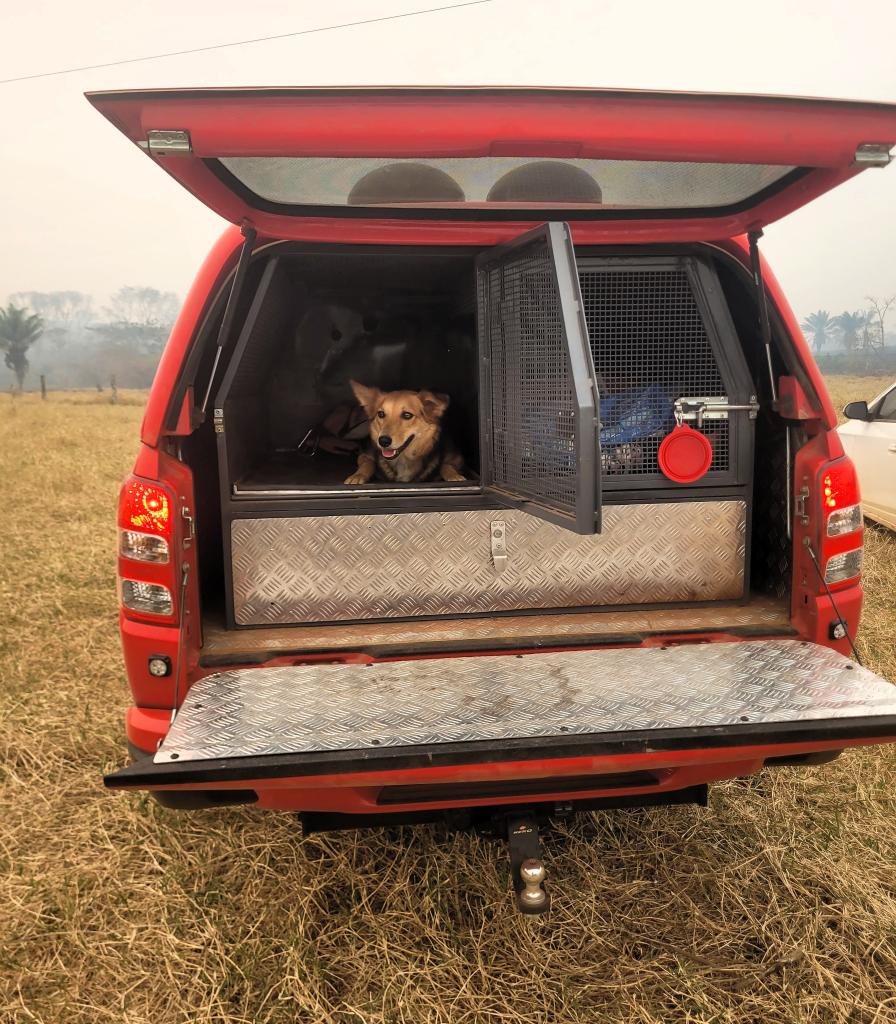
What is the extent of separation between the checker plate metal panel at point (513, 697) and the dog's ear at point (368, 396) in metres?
1.95

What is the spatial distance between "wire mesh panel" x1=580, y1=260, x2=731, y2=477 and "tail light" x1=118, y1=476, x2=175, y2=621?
1.51 meters

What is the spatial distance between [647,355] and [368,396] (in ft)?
5.51

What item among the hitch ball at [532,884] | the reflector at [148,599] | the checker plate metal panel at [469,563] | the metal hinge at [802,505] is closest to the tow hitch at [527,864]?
the hitch ball at [532,884]

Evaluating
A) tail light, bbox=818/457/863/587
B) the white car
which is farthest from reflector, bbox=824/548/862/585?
the white car

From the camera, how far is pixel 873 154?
6.61 feet

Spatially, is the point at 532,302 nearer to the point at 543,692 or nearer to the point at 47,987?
the point at 543,692

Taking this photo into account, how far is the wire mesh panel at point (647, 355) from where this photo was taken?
2.85 metres

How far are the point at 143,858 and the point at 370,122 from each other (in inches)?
101

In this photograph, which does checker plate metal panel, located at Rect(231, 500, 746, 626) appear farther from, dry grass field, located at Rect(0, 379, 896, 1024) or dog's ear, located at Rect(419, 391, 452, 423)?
dog's ear, located at Rect(419, 391, 452, 423)

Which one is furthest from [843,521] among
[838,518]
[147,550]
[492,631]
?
[147,550]

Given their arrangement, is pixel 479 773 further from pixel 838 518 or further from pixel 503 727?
pixel 838 518

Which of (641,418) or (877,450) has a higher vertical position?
(641,418)

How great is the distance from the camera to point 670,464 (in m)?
2.78

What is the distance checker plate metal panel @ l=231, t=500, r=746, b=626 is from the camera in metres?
2.73
